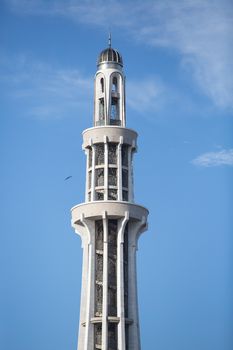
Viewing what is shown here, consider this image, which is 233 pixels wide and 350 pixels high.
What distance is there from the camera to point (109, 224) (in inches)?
4237

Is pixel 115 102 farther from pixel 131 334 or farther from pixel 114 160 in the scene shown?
pixel 131 334

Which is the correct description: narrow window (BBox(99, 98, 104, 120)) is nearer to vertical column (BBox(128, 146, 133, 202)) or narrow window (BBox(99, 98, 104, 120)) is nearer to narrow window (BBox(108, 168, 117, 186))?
vertical column (BBox(128, 146, 133, 202))

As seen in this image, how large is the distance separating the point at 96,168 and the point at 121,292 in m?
16.4

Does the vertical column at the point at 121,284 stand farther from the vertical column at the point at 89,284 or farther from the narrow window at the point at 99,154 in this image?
the narrow window at the point at 99,154

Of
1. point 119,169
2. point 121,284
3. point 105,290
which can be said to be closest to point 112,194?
point 119,169

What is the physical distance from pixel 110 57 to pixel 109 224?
A: 22.8 metres

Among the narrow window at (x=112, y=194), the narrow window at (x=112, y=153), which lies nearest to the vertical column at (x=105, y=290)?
the narrow window at (x=112, y=194)

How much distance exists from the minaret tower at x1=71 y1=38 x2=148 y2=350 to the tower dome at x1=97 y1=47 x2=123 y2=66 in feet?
0.44

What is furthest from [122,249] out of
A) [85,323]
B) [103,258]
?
[85,323]

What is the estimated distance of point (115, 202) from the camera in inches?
4198

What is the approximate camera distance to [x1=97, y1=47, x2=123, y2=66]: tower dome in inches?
4592

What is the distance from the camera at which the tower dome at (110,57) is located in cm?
11662

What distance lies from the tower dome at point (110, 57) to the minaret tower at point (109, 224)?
0.44ft

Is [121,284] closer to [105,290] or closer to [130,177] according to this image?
[105,290]
